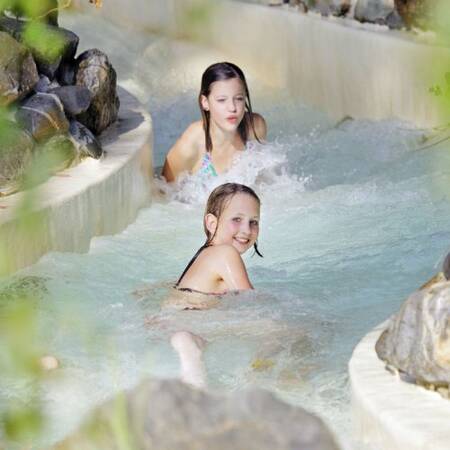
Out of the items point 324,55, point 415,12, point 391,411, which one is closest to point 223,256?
point 391,411

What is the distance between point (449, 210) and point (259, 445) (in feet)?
14.9

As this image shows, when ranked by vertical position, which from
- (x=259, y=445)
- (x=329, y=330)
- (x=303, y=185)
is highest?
(x=259, y=445)

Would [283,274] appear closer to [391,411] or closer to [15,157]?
[15,157]

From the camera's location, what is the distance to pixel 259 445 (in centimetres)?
169

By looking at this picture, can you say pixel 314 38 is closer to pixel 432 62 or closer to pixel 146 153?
pixel 432 62

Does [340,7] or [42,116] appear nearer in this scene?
[42,116]

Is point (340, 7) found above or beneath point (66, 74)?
beneath

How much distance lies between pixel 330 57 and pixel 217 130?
2212mm

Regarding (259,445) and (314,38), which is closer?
(259,445)

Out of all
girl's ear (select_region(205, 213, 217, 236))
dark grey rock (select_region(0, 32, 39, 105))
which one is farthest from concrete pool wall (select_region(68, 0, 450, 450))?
girl's ear (select_region(205, 213, 217, 236))

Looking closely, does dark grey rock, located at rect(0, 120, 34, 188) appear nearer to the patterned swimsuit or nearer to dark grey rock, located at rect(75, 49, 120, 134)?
dark grey rock, located at rect(75, 49, 120, 134)

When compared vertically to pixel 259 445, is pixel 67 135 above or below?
below

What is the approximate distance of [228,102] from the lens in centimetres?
681

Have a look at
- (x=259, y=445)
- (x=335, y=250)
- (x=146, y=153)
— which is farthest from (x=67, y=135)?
(x=259, y=445)
